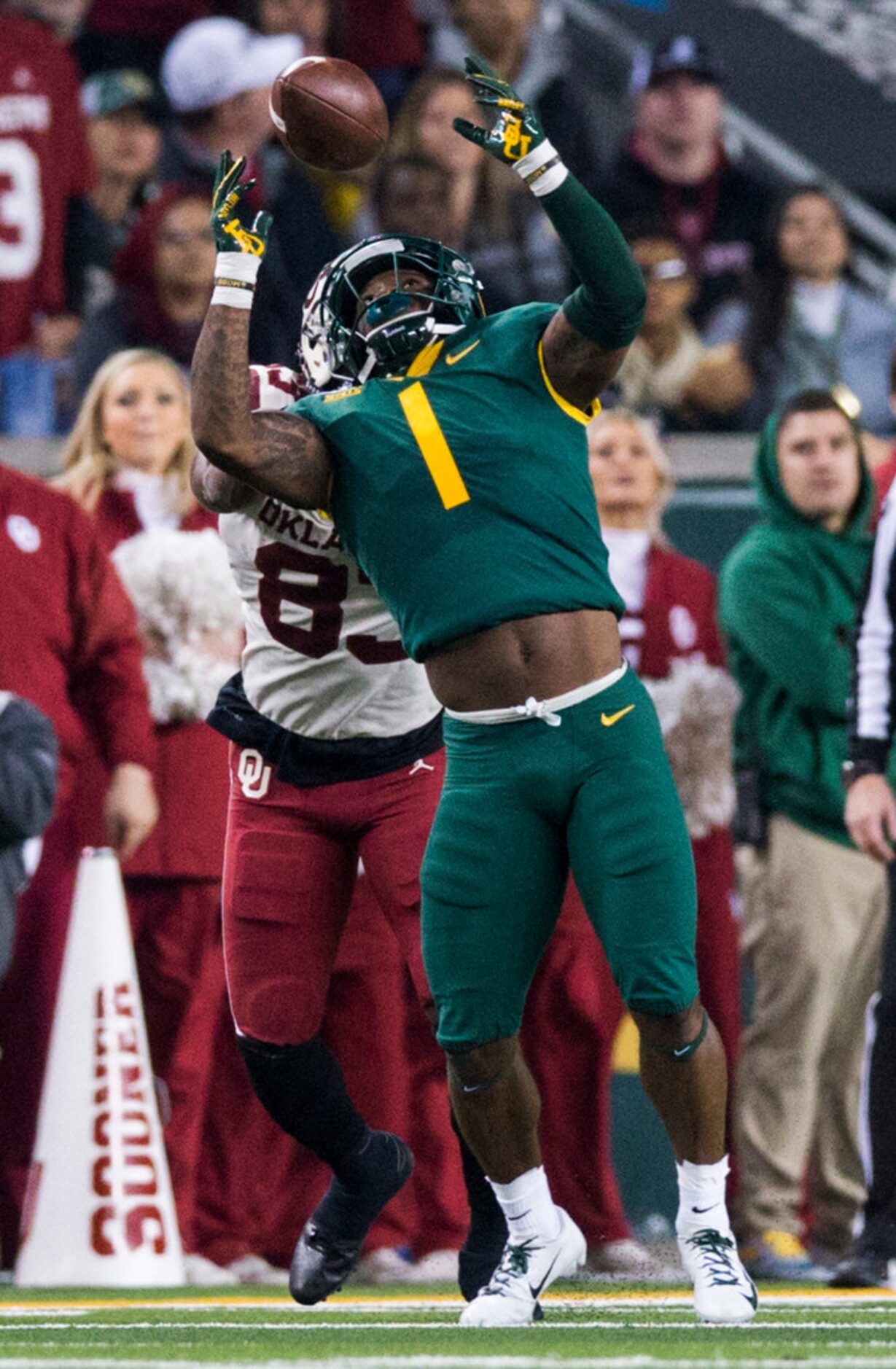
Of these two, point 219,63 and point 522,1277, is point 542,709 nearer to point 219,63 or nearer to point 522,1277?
point 522,1277

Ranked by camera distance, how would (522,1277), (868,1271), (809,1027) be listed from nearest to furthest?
(522,1277), (868,1271), (809,1027)

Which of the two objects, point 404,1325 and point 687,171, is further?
point 687,171

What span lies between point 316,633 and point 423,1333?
1.39 meters

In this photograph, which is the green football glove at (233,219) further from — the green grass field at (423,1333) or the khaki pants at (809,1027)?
the khaki pants at (809,1027)

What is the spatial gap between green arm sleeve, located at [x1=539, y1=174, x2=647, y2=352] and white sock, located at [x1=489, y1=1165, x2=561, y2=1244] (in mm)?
1482

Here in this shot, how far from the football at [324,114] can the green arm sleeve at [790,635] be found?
2322 millimetres

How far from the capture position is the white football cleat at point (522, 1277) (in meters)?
4.42

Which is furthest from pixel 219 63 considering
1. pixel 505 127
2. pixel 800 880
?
pixel 505 127

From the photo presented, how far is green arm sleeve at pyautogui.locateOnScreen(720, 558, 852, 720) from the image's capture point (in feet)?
22.2

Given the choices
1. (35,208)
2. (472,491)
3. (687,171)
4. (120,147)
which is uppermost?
(120,147)

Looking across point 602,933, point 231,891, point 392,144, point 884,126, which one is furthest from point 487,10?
point 602,933

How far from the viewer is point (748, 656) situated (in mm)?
6887

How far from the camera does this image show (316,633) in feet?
16.4

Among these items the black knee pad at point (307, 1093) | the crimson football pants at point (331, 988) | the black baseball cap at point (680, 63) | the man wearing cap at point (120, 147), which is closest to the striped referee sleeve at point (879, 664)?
the crimson football pants at point (331, 988)
